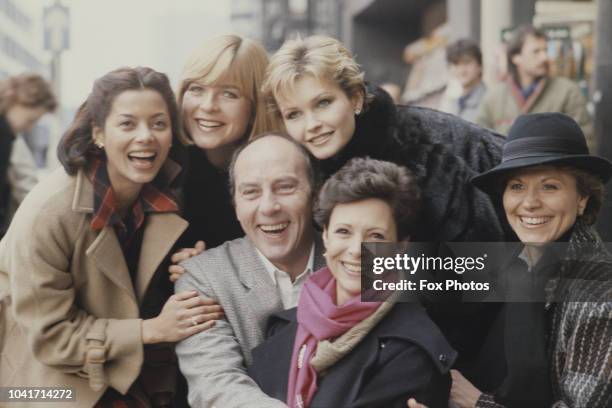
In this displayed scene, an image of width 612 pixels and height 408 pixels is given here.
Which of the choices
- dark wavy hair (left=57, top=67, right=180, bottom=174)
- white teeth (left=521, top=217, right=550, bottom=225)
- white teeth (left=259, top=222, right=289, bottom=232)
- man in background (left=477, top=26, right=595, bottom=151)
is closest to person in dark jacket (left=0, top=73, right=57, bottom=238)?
dark wavy hair (left=57, top=67, right=180, bottom=174)

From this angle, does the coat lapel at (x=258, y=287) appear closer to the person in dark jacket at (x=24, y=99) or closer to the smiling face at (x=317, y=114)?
the smiling face at (x=317, y=114)

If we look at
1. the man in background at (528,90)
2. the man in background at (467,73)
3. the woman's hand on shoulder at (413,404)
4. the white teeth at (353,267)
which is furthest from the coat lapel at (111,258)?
the man in background at (467,73)

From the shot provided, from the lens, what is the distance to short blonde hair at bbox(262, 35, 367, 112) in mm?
3141

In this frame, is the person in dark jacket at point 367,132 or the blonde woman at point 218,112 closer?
the person in dark jacket at point 367,132

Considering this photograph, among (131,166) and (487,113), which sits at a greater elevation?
(487,113)

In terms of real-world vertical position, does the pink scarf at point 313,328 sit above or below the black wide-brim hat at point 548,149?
below

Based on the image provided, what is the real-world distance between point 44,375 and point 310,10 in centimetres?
1408

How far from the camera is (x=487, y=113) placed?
5344 mm

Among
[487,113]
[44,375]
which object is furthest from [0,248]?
[487,113]

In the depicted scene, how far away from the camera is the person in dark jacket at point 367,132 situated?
10.3 feet

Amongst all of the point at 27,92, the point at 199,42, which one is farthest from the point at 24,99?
the point at 199,42

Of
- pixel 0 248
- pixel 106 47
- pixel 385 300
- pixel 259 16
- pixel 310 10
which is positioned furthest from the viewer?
pixel 259 16

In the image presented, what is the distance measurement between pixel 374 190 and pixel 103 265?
101 cm

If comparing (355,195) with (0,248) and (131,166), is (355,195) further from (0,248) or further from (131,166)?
(0,248)
